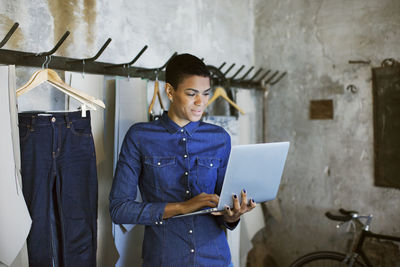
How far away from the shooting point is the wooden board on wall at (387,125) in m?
2.31

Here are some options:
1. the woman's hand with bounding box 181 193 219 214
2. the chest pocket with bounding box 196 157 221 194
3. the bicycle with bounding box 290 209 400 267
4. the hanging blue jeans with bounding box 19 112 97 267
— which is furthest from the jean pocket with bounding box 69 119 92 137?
the bicycle with bounding box 290 209 400 267

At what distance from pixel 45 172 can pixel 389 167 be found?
6.88 ft

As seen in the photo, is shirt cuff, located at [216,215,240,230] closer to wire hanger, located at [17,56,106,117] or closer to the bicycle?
wire hanger, located at [17,56,106,117]

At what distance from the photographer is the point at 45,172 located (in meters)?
1.54

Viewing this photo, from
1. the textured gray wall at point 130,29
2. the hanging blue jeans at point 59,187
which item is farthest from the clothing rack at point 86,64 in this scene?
the hanging blue jeans at point 59,187

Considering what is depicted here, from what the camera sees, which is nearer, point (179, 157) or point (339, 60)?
point (179, 157)

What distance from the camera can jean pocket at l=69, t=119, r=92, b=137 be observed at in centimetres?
162

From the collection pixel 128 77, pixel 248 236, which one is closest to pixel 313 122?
pixel 248 236

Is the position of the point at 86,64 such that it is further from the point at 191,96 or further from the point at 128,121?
the point at 191,96

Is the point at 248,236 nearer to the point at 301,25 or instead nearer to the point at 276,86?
the point at 276,86

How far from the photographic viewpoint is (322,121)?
2.70 m

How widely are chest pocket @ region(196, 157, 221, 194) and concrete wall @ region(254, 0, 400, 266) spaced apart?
145cm

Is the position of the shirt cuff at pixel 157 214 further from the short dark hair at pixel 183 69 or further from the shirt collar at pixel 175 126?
the short dark hair at pixel 183 69

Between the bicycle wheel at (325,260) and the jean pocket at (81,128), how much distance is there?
66.8 inches
